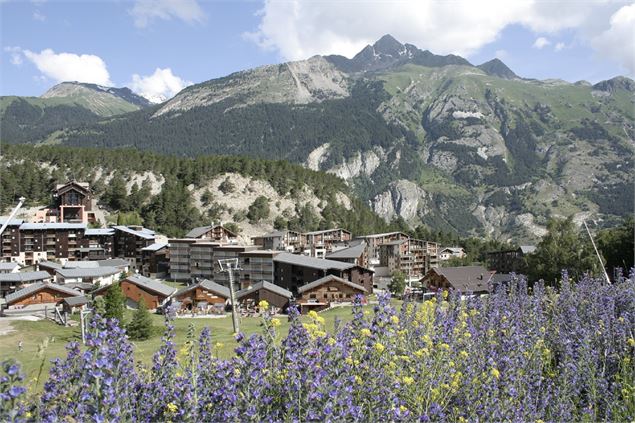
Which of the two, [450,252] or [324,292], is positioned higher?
[450,252]

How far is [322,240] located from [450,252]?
28829 millimetres

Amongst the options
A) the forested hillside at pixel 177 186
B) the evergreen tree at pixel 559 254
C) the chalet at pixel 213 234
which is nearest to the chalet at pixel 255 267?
the chalet at pixel 213 234

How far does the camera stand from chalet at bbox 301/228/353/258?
9600 cm

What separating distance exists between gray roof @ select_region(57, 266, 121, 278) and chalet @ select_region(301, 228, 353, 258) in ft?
119

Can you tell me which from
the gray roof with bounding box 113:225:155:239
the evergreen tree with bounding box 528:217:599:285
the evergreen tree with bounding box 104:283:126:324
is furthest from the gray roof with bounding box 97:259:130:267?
the evergreen tree with bounding box 528:217:599:285

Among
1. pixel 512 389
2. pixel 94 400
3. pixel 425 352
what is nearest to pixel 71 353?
pixel 94 400

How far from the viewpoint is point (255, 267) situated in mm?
73438

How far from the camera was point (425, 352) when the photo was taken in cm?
773

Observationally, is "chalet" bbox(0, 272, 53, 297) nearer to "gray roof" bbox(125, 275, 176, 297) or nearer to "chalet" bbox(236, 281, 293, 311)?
"gray roof" bbox(125, 275, 176, 297)

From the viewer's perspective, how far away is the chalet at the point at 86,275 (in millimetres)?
68438

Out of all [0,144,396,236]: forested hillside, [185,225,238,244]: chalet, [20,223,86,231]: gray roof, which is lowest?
[185,225,238,244]: chalet

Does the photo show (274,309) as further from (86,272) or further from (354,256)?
(86,272)

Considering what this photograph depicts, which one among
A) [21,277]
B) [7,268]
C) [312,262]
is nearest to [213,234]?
[312,262]

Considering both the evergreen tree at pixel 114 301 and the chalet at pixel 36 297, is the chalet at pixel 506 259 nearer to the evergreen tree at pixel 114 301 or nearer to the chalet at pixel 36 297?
the evergreen tree at pixel 114 301
